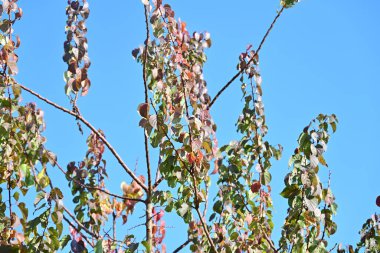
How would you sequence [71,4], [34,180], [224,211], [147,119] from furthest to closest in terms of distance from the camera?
[71,4] → [224,211] → [34,180] → [147,119]

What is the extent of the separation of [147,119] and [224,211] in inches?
33.2

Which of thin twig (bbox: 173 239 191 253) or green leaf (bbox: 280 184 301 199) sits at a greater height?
thin twig (bbox: 173 239 191 253)

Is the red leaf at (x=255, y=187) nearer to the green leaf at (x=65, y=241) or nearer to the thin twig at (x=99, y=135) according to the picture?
the thin twig at (x=99, y=135)

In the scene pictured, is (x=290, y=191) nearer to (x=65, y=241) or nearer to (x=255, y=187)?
(x=255, y=187)

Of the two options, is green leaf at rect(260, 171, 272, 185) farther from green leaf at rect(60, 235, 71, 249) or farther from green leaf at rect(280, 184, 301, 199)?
green leaf at rect(60, 235, 71, 249)

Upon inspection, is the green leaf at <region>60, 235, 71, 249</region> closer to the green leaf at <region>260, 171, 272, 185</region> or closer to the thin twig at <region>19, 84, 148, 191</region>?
the thin twig at <region>19, 84, 148, 191</region>

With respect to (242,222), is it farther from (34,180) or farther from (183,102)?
(34,180)

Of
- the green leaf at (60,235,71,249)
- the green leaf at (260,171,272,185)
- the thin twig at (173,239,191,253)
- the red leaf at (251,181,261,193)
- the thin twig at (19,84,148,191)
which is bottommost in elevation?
the green leaf at (60,235,71,249)

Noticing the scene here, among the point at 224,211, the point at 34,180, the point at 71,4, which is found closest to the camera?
the point at 34,180

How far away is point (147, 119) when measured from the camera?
2.88 metres

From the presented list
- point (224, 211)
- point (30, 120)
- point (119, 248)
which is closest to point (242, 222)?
point (224, 211)

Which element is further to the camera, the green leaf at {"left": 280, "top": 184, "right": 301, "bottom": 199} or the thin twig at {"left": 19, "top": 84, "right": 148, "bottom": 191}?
the thin twig at {"left": 19, "top": 84, "right": 148, "bottom": 191}

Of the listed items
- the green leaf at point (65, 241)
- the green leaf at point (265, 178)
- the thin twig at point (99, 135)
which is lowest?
the green leaf at point (65, 241)

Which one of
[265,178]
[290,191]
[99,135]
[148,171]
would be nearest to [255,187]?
[265,178]
